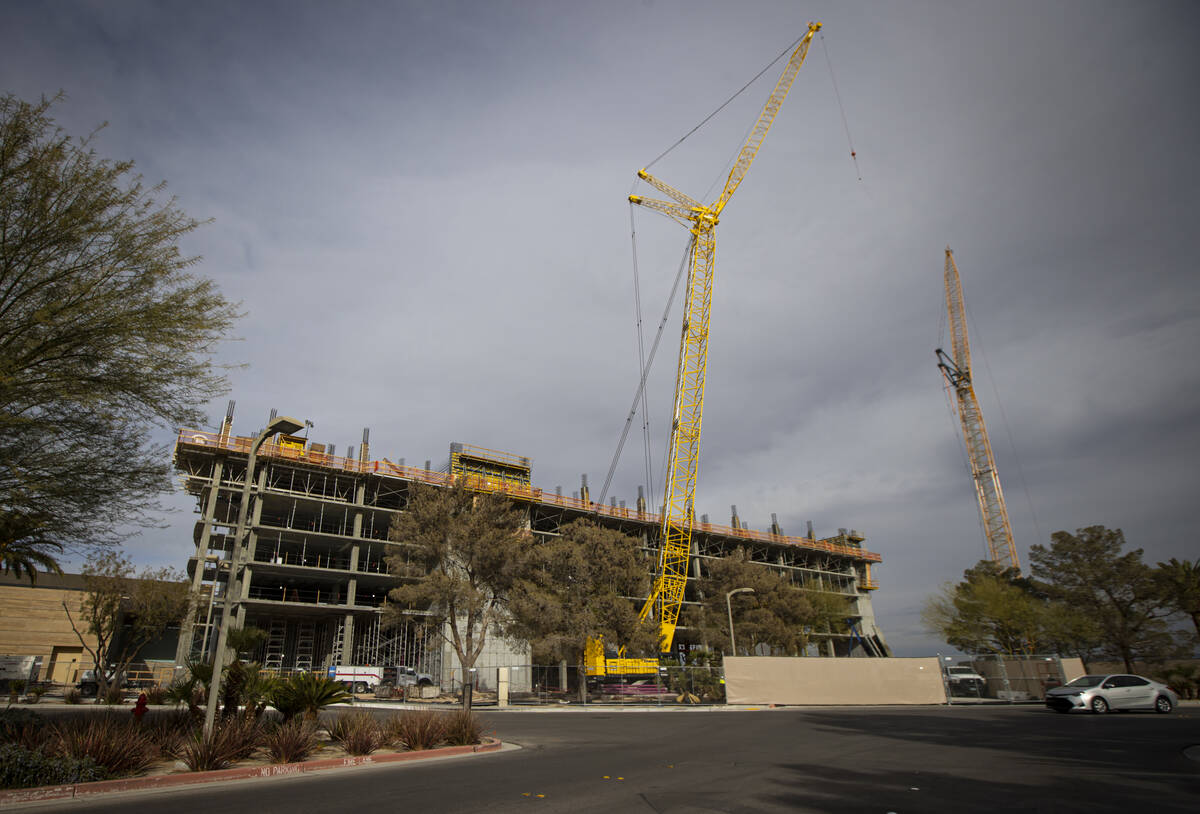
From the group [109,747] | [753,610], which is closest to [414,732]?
[109,747]

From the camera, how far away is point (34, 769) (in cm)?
880

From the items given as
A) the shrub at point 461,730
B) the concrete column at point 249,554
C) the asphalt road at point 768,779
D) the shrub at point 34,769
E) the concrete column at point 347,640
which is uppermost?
the concrete column at point 249,554

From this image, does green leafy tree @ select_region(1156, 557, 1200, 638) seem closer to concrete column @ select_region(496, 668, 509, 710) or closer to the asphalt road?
the asphalt road

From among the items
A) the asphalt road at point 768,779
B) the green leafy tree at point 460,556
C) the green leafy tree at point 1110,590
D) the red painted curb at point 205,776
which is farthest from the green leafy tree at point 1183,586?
the red painted curb at point 205,776

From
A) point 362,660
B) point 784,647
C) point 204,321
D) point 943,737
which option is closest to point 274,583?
point 362,660

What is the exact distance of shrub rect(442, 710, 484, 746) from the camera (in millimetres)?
14211

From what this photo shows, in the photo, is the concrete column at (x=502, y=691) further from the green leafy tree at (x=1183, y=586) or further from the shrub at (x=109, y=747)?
the green leafy tree at (x=1183, y=586)

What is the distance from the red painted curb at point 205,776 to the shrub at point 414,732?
0.33m

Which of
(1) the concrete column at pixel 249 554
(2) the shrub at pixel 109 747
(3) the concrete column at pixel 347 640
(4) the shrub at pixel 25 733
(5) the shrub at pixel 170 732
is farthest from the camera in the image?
(3) the concrete column at pixel 347 640

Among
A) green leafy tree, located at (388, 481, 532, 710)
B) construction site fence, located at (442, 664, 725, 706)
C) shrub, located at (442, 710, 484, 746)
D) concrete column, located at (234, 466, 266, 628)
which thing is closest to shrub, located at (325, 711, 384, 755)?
shrub, located at (442, 710, 484, 746)

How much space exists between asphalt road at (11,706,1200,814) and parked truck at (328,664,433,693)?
93.9 ft

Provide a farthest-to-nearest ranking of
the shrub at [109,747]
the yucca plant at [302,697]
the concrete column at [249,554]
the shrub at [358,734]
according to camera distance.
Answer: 1. the concrete column at [249,554]
2. the yucca plant at [302,697]
3. the shrub at [358,734]
4. the shrub at [109,747]

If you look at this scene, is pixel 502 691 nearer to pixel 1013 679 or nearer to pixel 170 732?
pixel 170 732

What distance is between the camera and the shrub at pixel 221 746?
10.4 meters
